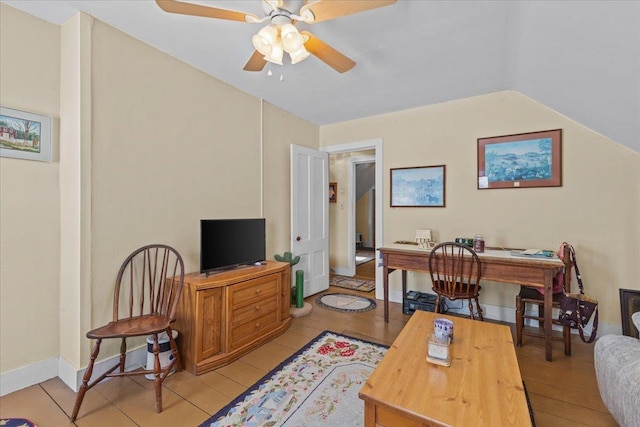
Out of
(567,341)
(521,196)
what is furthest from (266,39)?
(567,341)

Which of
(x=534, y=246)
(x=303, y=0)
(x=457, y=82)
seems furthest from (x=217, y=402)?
(x=457, y=82)

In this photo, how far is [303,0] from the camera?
1653 mm

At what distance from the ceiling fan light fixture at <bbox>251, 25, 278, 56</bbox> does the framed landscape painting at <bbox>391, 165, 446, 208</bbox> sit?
2410 millimetres

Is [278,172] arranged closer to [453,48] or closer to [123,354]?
[453,48]

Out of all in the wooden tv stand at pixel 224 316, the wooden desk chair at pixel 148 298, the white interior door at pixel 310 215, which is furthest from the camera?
the white interior door at pixel 310 215

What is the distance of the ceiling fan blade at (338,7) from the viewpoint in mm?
1372

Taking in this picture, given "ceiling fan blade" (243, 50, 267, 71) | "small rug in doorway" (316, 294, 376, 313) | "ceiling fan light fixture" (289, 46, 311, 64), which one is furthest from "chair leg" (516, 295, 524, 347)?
"ceiling fan blade" (243, 50, 267, 71)

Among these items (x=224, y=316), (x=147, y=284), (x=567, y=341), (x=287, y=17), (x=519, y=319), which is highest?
(x=287, y=17)

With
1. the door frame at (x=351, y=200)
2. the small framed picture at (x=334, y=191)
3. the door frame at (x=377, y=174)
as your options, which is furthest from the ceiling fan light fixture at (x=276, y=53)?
the small framed picture at (x=334, y=191)

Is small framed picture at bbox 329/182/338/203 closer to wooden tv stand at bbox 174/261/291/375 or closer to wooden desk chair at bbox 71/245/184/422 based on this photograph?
wooden tv stand at bbox 174/261/291/375

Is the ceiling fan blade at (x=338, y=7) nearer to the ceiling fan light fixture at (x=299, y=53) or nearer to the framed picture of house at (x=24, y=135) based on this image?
the ceiling fan light fixture at (x=299, y=53)

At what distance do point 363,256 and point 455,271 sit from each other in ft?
14.0

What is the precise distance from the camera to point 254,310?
248 cm

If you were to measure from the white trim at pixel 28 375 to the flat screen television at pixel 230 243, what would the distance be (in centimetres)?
117
